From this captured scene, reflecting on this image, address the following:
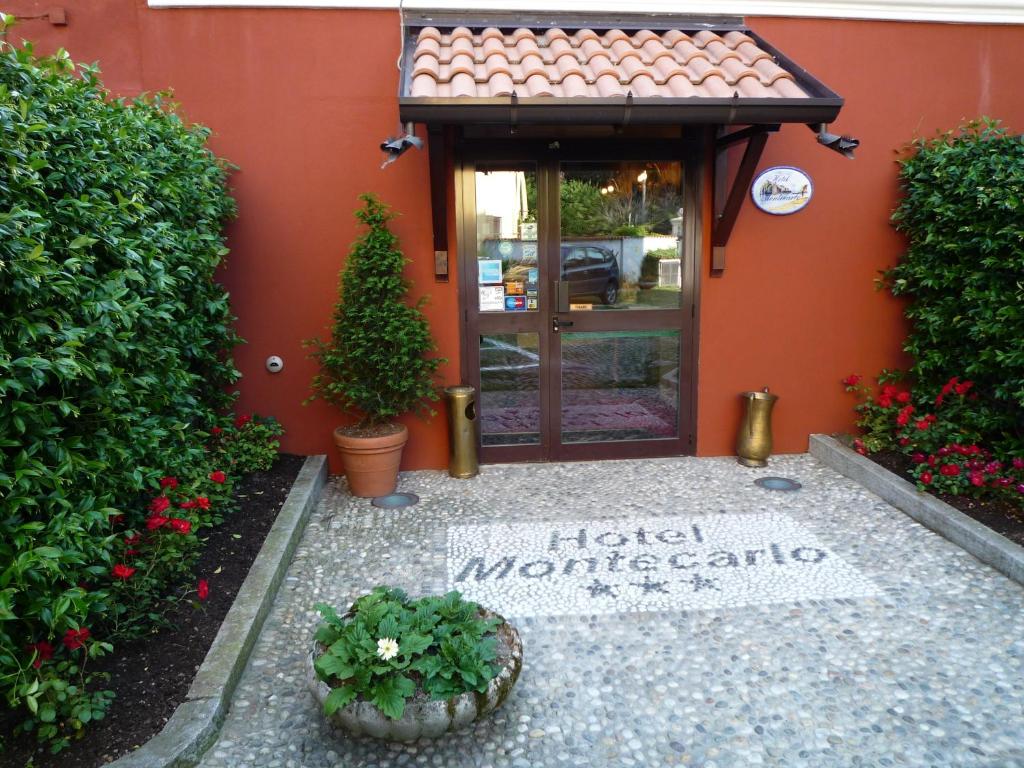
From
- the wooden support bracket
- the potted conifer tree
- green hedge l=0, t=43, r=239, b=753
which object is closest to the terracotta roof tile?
the wooden support bracket

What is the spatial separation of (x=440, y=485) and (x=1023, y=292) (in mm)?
3983

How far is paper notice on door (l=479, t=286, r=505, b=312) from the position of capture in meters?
5.28

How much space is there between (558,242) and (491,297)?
0.66 m

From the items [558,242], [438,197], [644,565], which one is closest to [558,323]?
[558,242]

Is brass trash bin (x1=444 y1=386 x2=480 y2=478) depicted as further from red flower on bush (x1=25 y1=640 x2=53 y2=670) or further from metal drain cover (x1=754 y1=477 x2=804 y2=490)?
red flower on bush (x1=25 y1=640 x2=53 y2=670)

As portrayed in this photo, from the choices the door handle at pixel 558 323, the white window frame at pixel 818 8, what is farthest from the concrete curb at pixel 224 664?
the white window frame at pixel 818 8

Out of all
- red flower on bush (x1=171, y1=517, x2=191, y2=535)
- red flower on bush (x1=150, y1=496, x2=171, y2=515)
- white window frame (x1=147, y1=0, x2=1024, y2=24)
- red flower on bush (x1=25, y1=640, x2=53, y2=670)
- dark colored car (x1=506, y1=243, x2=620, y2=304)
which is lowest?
red flower on bush (x1=25, y1=640, x2=53, y2=670)

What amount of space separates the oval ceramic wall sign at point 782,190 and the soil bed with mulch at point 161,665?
13.9 feet

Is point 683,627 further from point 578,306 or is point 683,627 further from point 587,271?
point 587,271

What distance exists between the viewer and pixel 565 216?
17.2ft

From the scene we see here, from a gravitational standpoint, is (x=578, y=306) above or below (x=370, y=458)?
above

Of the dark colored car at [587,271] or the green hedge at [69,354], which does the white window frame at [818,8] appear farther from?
the green hedge at [69,354]

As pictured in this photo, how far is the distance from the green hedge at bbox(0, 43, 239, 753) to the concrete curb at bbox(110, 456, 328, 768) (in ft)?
0.94

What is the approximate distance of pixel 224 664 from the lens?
265cm
